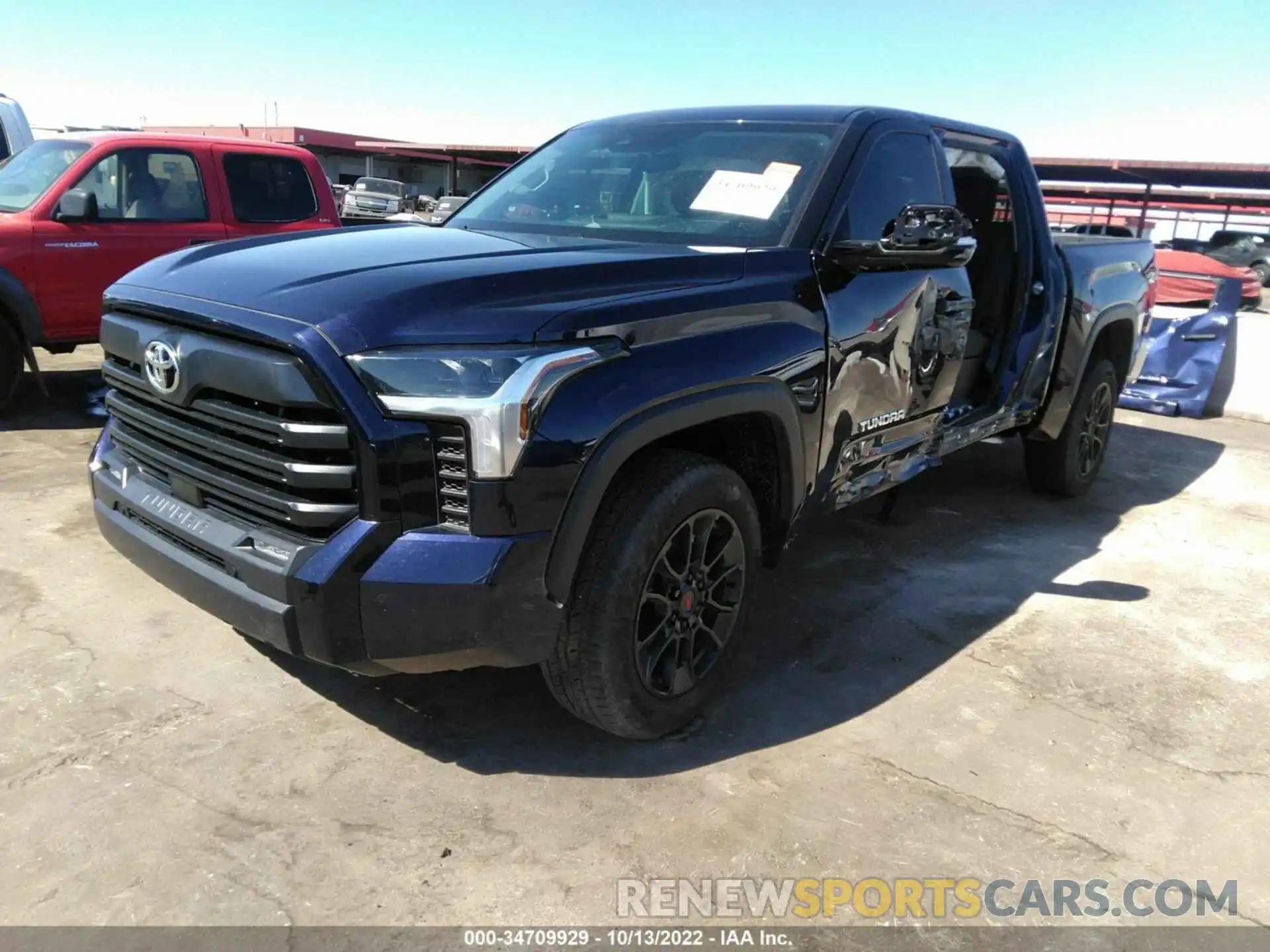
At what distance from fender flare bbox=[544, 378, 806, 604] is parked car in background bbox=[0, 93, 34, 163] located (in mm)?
9450

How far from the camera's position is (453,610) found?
7.20 feet

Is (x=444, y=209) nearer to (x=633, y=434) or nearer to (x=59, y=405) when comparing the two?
(x=633, y=434)

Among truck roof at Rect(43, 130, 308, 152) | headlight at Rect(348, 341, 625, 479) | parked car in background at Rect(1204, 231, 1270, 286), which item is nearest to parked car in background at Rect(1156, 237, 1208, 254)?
parked car in background at Rect(1204, 231, 1270, 286)

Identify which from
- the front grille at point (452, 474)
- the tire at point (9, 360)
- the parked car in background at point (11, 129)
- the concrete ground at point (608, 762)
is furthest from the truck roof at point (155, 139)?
the front grille at point (452, 474)

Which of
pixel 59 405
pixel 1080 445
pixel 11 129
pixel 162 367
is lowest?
pixel 59 405

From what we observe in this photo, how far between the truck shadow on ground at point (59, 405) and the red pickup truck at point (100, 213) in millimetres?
238

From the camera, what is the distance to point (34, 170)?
21.4ft

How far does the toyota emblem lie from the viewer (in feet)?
8.07

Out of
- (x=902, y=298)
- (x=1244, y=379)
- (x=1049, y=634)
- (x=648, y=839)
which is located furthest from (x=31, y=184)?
(x=1244, y=379)

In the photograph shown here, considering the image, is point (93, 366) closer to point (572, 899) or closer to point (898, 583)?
point (898, 583)

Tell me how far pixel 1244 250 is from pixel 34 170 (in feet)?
117

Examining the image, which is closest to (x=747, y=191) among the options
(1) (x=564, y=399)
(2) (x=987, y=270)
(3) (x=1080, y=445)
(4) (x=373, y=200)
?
(1) (x=564, y=399)

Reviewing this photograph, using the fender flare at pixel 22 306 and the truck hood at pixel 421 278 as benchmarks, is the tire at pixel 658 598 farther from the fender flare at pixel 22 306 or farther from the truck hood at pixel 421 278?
the fender flare at pixel 22 306

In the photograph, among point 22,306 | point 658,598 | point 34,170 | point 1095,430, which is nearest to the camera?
point 658,598
